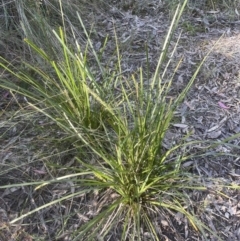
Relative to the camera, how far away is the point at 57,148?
1822 millimetres

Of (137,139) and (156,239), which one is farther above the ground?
(137,139)

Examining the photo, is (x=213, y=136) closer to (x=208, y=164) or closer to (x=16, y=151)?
(x=208, y=164)

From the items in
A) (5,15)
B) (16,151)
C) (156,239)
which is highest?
(5,15)

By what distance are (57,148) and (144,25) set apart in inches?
46.0

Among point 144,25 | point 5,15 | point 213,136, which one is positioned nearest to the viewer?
point 213,136

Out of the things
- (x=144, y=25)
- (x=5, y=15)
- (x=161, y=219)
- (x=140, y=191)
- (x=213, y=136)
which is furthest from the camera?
(x=144, y=25)

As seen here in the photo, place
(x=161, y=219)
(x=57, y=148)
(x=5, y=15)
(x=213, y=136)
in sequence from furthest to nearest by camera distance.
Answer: (x=5, y=15)
(x=213, y=136)
(x=57, y=148)
(x=161, y=219)

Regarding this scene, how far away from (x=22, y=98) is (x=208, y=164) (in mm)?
889

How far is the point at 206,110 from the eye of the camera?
Result: 2.12 m

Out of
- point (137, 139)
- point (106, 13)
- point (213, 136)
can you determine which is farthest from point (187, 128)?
point (106, 13)

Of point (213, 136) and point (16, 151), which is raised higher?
point (16, 151)

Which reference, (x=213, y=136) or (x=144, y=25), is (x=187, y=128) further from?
(x=144, y=25)

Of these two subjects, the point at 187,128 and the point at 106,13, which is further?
the point at 106,13

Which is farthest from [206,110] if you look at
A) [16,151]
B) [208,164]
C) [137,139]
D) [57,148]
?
[16,151]
